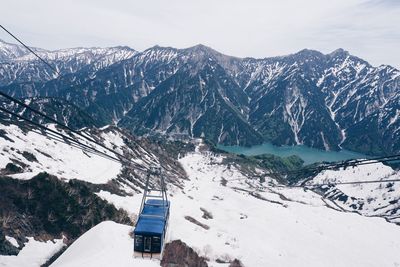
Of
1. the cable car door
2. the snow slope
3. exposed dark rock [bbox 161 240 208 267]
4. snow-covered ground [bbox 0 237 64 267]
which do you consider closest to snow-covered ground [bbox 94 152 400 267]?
exposed dark rock [bbox 161 240 208 267]

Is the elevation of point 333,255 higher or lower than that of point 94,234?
lower

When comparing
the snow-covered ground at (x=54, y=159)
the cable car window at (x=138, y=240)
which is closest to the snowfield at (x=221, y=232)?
the snow-covered ground at (x=54, y=159)

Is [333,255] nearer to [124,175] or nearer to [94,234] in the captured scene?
[94,234]

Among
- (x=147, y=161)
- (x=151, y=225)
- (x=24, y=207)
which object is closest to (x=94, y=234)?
(x=151, y=225)

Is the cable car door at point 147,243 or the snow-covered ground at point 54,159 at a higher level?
the cable car door at point 147,243

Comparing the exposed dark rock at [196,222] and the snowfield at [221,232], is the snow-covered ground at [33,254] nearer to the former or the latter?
the snowfield at [221,232]

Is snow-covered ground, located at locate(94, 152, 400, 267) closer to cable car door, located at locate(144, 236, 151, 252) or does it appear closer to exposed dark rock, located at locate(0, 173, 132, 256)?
exposed dark rock, located at locate(0, 173, 132, 256)
